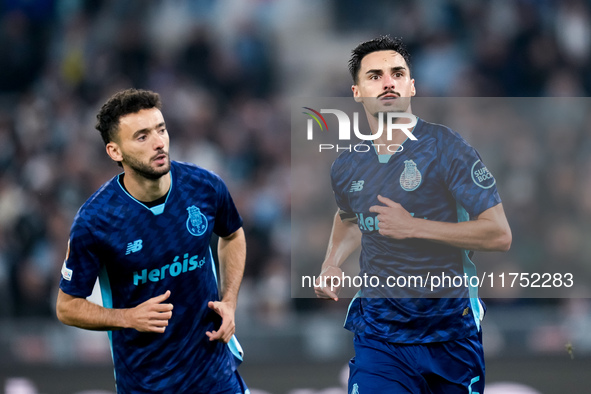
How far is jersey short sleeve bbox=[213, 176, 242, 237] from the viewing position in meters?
4.41

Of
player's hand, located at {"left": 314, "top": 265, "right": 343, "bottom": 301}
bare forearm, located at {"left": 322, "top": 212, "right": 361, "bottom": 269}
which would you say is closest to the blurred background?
bare forearm, located at {"left": 322, "top": 212, "right": 361, "bottom": 269}

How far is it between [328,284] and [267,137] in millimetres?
4836

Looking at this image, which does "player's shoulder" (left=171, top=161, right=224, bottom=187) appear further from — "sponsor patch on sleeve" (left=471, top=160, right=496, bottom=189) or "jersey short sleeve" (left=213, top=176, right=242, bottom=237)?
"sponsor patch on sleeve" (left=471, top=160, right=496, bottom=189)

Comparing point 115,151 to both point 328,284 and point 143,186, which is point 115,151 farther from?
point 328,284

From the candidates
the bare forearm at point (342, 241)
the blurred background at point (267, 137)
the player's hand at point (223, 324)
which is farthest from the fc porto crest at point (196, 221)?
the blurred background at point (267, 137)

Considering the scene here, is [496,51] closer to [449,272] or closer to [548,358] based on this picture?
[548,358]

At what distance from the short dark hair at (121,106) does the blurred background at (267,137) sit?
1597 mm

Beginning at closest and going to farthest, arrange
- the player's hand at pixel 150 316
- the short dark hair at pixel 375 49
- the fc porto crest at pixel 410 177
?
the player's hand at pixel 150 316
the fc porto crest at pixel 410 177
the short dark hair at pixel 375 49

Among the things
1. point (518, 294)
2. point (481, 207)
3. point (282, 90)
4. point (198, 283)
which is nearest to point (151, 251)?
point (198, 283)

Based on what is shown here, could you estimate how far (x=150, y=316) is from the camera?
154 inches

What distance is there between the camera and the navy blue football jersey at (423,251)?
164 inches

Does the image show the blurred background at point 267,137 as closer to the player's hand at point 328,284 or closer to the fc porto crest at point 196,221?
the player's hand at point 328,284

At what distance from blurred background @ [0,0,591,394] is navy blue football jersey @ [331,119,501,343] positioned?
79 centimetres

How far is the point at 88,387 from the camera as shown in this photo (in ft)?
21.9
